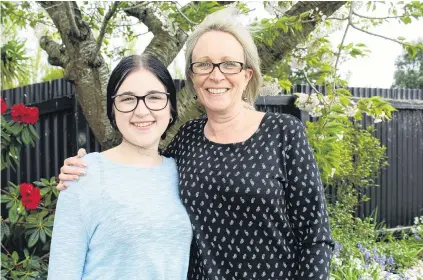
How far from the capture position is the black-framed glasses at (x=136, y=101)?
2.01 meters

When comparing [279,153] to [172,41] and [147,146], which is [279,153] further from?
[172,41]

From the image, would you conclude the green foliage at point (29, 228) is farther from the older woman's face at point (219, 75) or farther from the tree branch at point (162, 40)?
the older woman's face at point (219, 75)

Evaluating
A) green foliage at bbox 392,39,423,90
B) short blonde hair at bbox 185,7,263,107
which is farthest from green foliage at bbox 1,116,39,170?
green foliage at bbox 392,39,423,90

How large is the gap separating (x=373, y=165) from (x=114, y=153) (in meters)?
5.98

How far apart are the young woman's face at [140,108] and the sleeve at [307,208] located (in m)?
0.50

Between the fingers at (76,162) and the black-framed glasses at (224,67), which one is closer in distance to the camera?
the fingers at (76,162)

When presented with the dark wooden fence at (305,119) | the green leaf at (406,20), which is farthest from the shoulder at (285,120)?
the dark wooden fence at (305,119)

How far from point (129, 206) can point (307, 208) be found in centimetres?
64

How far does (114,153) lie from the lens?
2061 millimetres

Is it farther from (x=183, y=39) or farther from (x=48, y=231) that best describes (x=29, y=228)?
(x=183, y=39)

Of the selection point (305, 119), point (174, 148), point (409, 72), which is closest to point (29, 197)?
point (174, 148)

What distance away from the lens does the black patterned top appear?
2.03 m

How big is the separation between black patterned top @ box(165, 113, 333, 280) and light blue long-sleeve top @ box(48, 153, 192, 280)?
0.59 ft

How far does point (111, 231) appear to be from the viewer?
1866mm
